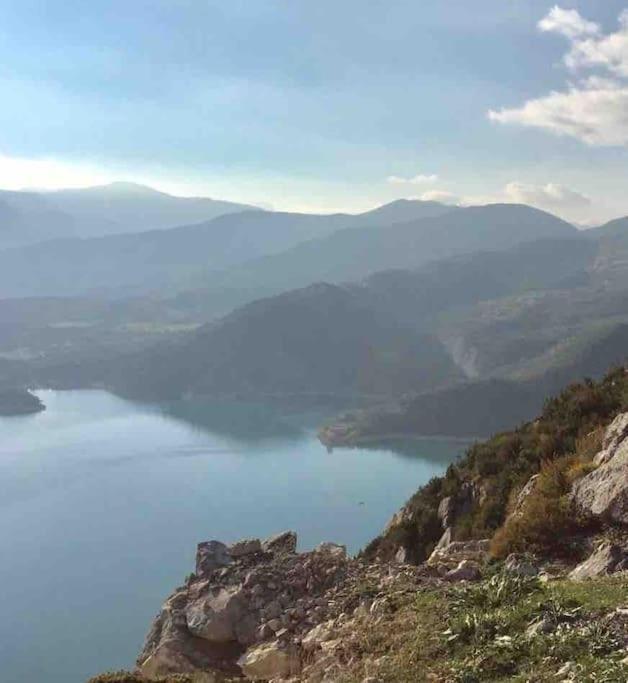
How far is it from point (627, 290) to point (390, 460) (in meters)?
Answer: 122

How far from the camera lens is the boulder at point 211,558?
10.5 metres

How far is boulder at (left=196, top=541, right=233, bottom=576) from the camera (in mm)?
10523

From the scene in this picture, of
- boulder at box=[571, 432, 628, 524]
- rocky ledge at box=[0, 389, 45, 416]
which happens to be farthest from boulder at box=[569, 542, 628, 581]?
rocky ledge at box=[0, 389, 45, 416]

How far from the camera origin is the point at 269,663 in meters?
7.64

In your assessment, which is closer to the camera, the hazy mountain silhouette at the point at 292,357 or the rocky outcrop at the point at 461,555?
the rocky outcrop at the point at 461,555

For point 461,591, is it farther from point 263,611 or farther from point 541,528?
point 263,611

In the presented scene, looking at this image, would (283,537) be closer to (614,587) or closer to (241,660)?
(241,660)

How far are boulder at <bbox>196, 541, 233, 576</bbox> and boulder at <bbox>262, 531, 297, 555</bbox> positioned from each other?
0.58m

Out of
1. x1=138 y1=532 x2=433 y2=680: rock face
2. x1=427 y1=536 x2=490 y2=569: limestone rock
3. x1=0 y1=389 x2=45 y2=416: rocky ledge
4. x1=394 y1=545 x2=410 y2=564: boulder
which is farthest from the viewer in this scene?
x1=0 y1=389 x2=45 y2=416: rocky ledge

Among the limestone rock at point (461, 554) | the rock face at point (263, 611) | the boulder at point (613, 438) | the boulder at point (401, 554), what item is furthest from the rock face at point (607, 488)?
the boulder at point (401, 554)

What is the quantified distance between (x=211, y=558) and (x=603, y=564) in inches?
213

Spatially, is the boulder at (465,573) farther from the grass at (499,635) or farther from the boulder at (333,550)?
the boulder at (333,550)

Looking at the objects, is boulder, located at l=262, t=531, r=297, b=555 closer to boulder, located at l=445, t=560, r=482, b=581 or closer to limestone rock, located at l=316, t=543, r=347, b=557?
limestone rock, located at l=316, t=543, r=347, b=557

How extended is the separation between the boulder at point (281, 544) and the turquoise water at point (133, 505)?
33.0 m
